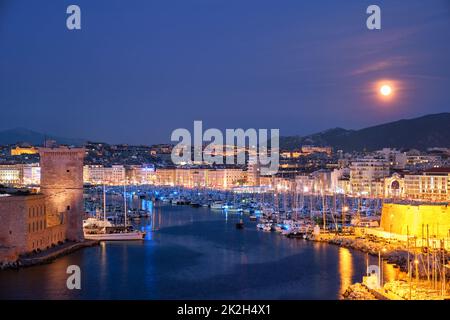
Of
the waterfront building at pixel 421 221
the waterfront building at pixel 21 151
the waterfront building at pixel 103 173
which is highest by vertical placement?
the waterfront building at pixel 21 151

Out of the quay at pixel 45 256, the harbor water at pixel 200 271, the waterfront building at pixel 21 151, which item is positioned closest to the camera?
the harbor water at pixel 200 271

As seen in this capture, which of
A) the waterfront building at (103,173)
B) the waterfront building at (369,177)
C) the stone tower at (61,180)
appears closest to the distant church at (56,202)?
the stone tower at (61,180)

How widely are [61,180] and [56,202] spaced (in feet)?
1.11

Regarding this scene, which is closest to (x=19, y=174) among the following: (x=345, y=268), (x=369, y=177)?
(x=369, y=177)

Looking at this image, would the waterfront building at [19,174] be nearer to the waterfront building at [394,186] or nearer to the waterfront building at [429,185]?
the waterfront building at [394,186]

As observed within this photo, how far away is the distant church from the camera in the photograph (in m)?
9.06

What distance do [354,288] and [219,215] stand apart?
503 inches

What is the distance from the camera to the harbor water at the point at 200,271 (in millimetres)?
7520

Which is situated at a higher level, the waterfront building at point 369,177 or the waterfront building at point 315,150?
the waterfront building at point 315,150

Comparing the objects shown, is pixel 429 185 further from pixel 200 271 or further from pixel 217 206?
pixel 200 271

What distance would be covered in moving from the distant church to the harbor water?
41 cm

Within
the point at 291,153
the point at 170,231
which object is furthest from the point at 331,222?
the point at 291,153

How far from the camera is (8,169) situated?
137 feet
